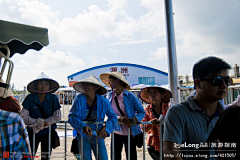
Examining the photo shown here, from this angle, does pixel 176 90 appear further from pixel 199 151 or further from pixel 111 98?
pixel 199 151

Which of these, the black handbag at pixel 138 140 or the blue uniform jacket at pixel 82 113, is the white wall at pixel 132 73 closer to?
the black handbag at pixel 138 140

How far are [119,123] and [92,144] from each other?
1.70 feet

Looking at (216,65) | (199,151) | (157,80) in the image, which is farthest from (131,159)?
(157,80)

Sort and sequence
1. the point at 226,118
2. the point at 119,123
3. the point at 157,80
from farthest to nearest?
the point at 157,80 → the point at 119,123 → the point at 226,118

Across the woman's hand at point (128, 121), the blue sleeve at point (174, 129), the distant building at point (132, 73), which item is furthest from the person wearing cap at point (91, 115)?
the distant building at point (132, 73)

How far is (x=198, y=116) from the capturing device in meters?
1.55

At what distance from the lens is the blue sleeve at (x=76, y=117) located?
98.7 inches

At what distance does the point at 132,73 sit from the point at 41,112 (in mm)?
26451

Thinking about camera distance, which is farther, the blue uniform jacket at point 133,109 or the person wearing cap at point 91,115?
the blue uniform jacket at point 133,109

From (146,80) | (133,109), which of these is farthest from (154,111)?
(146,80)

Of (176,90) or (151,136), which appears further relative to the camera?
(176,90)

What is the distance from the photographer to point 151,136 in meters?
2.95

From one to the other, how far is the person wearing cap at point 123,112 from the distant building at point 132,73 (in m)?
25.2

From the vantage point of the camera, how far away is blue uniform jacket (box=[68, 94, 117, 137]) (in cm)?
254
